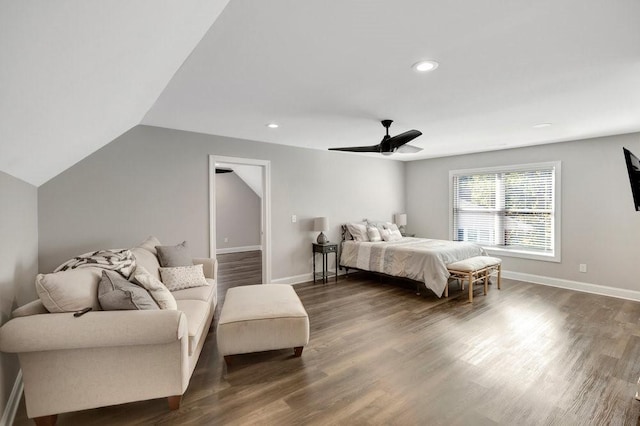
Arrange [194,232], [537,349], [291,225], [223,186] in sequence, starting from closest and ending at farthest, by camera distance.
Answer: [537,349] → [194,232] → [291,225] → [223,186]

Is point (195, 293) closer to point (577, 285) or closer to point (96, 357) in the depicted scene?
point (96, 357)

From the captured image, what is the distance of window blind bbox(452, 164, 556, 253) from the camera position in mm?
5285

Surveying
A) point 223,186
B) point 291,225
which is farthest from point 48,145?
point 223,186

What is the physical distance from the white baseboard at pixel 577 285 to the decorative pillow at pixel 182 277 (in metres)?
5.36

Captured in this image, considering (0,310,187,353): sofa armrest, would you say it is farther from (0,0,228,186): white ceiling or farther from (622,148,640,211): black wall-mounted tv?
(622,148,640,211): black wall-mounted tv

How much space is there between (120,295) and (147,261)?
3.94 feet

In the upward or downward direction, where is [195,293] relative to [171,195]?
downward

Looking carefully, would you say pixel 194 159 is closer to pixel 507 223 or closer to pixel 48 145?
pixel 48 145

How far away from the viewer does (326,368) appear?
2562 mm

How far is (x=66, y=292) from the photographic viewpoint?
1883 mm

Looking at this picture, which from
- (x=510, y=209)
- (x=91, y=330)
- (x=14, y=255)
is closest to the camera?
(x=91, y=330)

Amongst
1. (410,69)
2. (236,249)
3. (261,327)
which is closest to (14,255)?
(261,327)

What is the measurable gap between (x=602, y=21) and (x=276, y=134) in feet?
11.5

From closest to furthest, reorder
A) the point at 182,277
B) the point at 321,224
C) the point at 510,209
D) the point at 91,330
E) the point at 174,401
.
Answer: the point at 91,330 → the point at 174,401 → the point at 182,277 → the point at 321,224 → the point at 510,209
